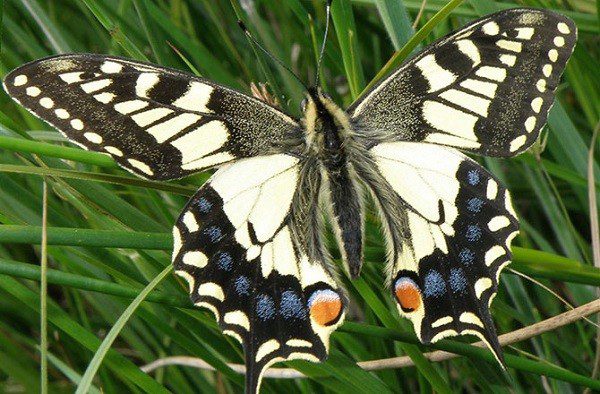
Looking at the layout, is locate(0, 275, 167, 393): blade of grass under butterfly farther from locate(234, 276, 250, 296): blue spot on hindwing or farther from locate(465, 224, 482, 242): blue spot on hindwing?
locate(465, 224, 482, 242): blue spot on hindwing

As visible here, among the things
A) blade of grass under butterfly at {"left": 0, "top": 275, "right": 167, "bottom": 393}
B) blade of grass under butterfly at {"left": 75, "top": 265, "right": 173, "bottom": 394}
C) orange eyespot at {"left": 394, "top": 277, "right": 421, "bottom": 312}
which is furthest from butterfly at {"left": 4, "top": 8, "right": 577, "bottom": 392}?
blade of grass under butterfly at {"left": 0, "top": 275, "right": 167, "bottom": 393}

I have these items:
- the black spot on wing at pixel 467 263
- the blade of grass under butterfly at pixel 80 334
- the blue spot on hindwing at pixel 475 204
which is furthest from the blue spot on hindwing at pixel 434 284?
the blade of grass under butterfly at pixel 80 334

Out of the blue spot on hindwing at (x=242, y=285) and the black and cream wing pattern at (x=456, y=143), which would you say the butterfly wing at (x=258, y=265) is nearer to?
the blue spot on hindwing at (x=242, y=285)

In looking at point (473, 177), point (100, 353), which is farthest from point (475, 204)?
point (100, 353)

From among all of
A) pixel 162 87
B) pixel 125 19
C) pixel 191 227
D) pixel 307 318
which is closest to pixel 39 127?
pixel 125 19

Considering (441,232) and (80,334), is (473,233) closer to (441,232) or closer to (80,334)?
(441,232)

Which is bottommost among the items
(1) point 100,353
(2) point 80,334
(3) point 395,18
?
(1) point 100,353

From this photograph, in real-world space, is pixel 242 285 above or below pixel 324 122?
below
